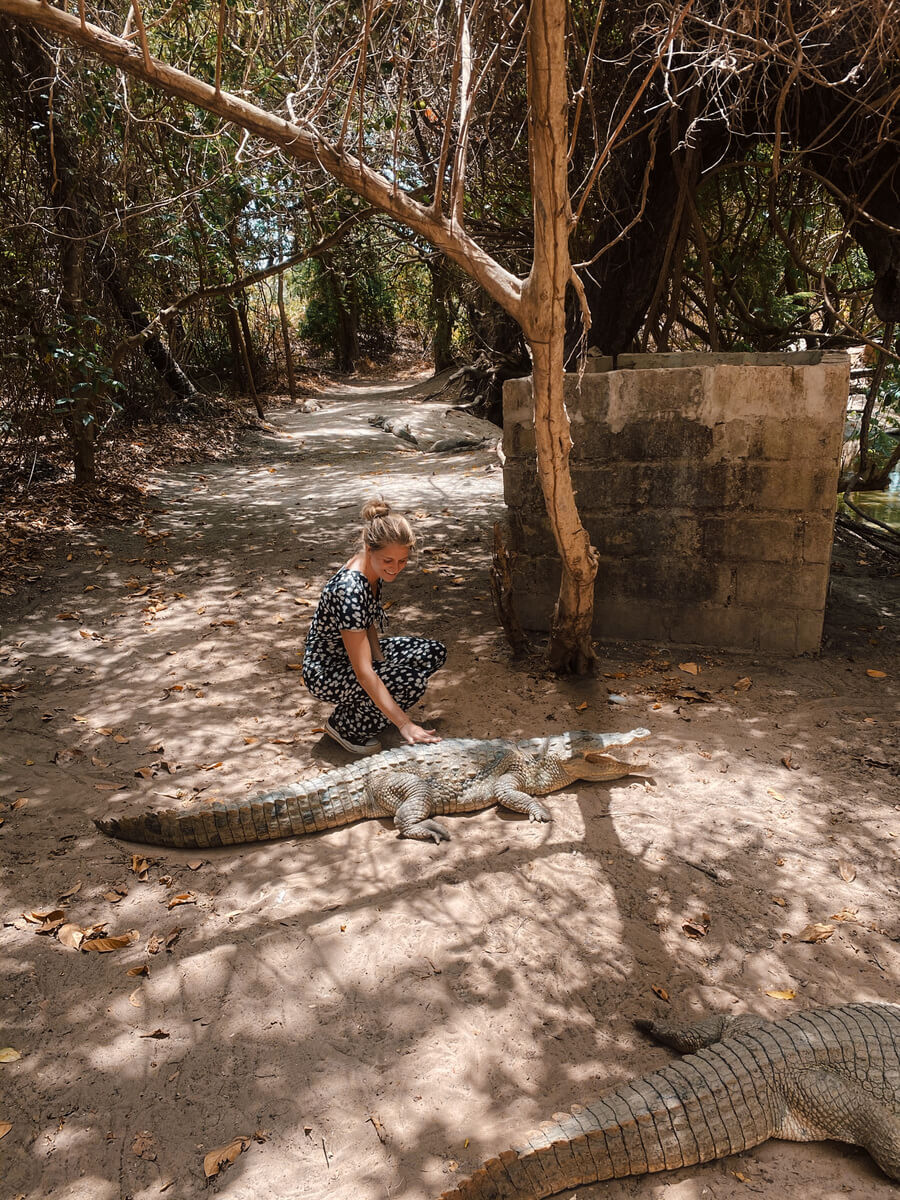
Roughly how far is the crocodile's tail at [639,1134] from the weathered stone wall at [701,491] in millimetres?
3288

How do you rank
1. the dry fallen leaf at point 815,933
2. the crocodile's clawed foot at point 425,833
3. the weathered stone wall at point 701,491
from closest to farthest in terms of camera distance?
the dry fallen leaf at point 815,933, the crocodile's clawed foot at point 425,833, the weathered stone wall at point 701,491

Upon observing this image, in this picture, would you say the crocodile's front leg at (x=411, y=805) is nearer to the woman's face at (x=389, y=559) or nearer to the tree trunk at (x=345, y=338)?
the woman's face at (x=389, y=559)

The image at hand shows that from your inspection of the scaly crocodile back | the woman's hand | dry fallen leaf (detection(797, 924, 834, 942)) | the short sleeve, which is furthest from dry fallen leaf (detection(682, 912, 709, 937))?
the short sleeve

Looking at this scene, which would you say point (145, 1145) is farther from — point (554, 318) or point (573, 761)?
point (554, 318)

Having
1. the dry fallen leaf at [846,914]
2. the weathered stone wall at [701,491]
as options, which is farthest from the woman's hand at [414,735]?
the dry fallen leaf at [846,914]

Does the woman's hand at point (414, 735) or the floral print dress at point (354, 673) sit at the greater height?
the floral print dress at point (354, 673)

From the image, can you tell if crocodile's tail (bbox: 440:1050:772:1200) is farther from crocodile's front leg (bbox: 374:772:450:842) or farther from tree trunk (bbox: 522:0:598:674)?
tree trunk (bbox: 522:0:598:674)

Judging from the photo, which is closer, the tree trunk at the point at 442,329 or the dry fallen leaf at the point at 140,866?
the dry fallen leaf at the point at 140,866

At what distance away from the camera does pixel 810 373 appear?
460 cm

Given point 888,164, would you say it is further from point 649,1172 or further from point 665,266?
point 649,1172

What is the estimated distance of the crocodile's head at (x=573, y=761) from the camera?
3.97m

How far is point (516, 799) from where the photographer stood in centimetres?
381

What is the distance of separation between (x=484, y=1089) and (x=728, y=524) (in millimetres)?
3567

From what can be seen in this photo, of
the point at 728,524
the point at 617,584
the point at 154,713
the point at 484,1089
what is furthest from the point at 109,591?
the point at 484,1089
